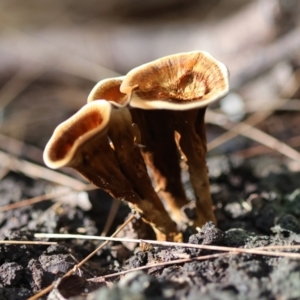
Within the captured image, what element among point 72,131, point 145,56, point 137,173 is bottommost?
point 137,173

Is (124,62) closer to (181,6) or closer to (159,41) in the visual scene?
(159,41)

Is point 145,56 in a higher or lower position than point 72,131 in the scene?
higher

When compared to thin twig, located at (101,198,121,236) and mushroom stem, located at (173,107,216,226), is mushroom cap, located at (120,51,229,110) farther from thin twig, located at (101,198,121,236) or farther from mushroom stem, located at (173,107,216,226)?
thin twig, located at (101,198,121,236)

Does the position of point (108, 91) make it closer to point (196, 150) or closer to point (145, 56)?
point (196, 150)

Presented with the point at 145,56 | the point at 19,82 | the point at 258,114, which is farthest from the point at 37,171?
the point at 145,56

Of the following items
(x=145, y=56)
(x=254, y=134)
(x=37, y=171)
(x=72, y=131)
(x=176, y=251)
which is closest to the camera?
(x=72, y=131)
